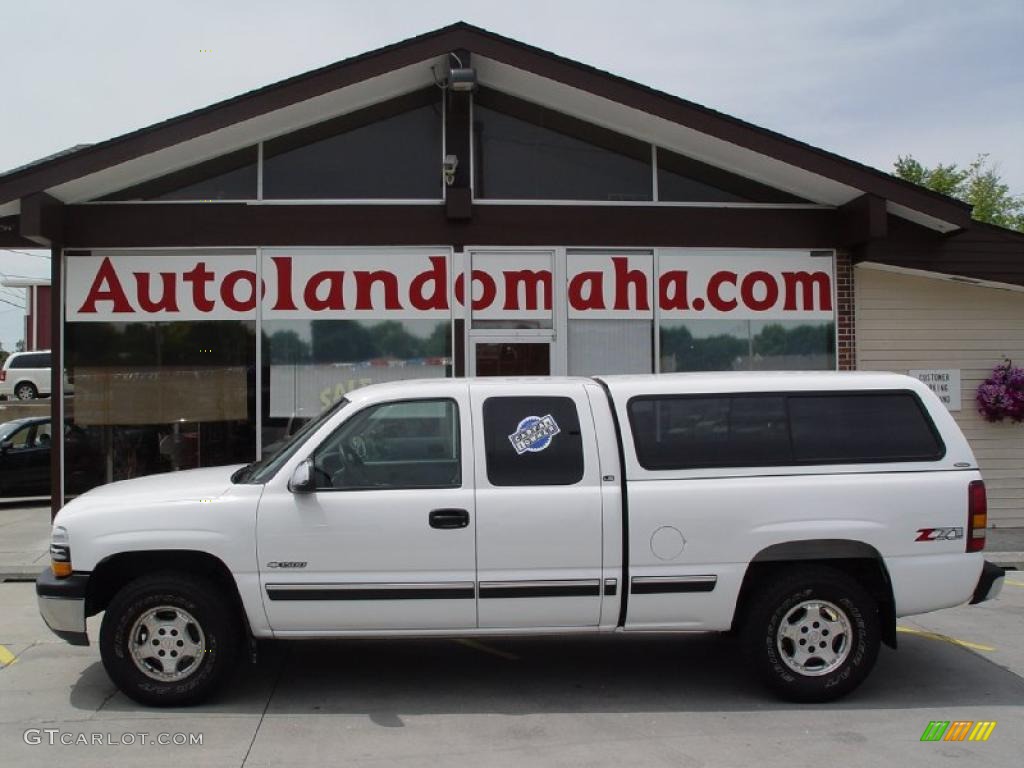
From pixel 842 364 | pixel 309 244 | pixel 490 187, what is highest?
pixel 490 187

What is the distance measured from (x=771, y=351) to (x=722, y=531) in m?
6.57

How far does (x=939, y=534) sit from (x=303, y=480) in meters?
3.64

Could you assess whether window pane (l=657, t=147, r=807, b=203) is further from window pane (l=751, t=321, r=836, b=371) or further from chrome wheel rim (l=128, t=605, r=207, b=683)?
chrome wheel rim (l=128, t=605, r=207, b=683)

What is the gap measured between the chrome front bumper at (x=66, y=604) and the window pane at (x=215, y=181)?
6646mm

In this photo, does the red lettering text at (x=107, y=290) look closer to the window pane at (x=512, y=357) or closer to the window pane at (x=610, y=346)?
the window pane at (x=512, y=357)

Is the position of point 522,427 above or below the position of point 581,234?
below

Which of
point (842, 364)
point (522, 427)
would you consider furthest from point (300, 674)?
point (842, 364)

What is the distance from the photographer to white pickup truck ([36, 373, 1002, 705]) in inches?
213

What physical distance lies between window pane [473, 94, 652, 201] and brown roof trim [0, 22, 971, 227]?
1.04m

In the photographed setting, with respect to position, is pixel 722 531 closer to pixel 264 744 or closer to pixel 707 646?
pixel 707 646

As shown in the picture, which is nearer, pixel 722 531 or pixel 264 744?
pixel 264 744

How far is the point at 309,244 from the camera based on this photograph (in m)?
11.1

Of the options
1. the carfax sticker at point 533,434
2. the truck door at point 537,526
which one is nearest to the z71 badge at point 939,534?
the truck door at point 537,526
